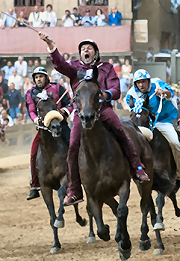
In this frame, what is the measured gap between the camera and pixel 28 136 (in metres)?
17.3

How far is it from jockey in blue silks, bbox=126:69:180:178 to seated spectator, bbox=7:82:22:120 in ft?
41.1

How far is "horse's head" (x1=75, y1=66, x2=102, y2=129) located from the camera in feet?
13.9

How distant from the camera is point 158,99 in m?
7.38

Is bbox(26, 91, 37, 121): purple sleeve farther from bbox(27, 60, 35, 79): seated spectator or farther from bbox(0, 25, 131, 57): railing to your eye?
bbox(0, 25, 131, 57): railing

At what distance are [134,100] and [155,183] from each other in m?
1.44

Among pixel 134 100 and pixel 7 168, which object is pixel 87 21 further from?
pixel 134 100

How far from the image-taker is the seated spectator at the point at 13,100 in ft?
62.9

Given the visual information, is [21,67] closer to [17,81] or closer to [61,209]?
[17,81]

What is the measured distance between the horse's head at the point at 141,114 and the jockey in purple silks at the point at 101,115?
1.44m

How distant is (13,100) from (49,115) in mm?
13406

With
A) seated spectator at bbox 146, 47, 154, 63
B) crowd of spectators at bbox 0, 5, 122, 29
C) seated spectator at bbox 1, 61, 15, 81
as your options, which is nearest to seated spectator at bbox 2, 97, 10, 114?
seated spectator at bbox 1, 61, 15, 81

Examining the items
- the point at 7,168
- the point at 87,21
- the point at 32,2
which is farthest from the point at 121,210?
the point at 32,2

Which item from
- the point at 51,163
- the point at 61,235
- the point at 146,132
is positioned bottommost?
the point at 61,235

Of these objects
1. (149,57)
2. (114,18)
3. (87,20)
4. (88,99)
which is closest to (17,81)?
(87,20)
